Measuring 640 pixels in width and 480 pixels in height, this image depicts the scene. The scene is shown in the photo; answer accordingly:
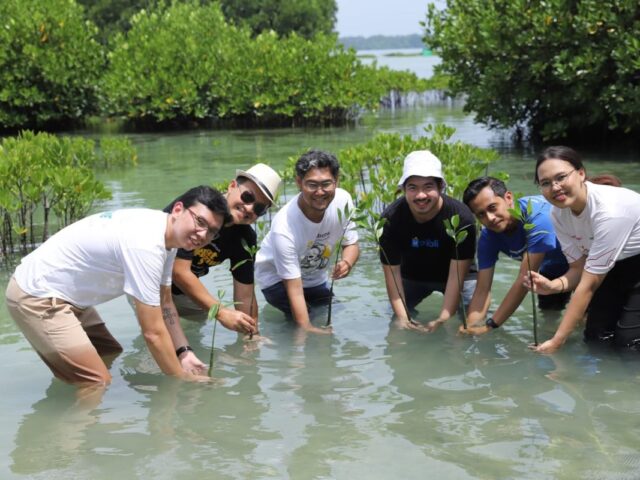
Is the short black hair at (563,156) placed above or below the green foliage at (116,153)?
above

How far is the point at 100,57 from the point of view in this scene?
2334 centimetres

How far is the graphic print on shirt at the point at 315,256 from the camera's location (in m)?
5.84

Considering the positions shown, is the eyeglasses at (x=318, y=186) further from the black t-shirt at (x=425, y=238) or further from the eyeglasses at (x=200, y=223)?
the eyeglasses at (x=200, y=223)

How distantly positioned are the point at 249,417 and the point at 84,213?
16.1ft

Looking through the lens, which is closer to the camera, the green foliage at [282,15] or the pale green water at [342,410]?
the pale green water at [342,410]

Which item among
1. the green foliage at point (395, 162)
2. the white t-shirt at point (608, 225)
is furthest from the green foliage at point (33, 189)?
the white t-shirt at point (608, 225)

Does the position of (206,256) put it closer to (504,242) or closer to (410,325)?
(410,325)

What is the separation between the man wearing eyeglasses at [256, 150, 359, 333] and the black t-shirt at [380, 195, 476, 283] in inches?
11.7

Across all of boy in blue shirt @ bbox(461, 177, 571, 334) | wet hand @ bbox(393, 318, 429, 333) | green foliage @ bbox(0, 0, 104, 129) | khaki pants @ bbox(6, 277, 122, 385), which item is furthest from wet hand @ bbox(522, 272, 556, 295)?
green foliage @ bbox(0, 0, 104, 129)

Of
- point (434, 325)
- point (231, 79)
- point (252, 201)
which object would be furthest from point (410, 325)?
point (231, 79)

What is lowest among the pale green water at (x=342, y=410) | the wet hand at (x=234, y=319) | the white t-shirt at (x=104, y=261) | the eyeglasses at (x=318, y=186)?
the pale green water at (x=342, y=410)

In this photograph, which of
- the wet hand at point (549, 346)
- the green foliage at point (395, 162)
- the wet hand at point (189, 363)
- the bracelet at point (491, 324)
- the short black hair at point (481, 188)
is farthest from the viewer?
the green foliage at point (395, 162)

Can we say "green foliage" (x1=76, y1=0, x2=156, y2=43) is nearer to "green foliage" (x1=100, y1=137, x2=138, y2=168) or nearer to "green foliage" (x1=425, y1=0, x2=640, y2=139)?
"green foliage" (x1=100, y1=137, x2=138, y2=168)

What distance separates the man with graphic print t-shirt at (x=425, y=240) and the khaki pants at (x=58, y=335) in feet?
6.55
